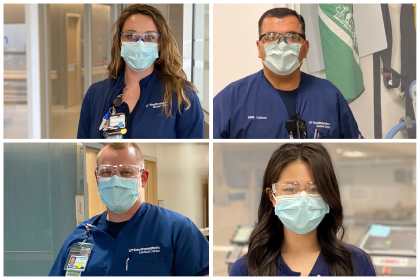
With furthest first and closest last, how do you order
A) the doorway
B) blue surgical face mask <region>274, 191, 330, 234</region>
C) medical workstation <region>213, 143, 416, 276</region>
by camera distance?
the doorway < medical workstation <region>213, 143, 416, 276</region> < blue surgical face mask <region>274, 191, 330, 234</region>

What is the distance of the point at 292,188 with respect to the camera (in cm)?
119

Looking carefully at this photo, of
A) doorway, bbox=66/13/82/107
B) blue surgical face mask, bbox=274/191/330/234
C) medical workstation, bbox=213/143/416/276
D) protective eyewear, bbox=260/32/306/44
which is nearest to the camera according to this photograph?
blue surgical face mask, bbox=274/191/330/234

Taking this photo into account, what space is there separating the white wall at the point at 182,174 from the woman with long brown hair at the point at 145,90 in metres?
0.07

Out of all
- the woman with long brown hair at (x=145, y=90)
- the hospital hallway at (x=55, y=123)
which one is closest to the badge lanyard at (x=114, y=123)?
the woman with long brown hair at (x=145, y=90)

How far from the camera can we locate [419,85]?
4.48ft

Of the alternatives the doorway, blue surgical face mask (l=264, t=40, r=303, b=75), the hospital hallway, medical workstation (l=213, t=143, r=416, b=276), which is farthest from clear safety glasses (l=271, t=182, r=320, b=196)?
the doorway

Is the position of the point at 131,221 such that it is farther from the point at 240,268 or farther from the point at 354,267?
the point at 354,267

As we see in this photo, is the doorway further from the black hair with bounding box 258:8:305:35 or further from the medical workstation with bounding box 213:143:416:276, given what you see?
the black hair with bounding box 258:8:305:35

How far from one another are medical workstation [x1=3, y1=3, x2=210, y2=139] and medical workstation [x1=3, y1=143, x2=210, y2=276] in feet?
0.68

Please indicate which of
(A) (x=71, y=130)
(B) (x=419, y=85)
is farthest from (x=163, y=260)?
(A) (x=71, y=130)

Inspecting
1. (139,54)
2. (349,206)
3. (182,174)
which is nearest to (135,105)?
(139,54)

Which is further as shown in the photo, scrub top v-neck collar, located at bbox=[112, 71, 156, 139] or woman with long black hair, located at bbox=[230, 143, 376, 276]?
scrub top v-neck collar, located at bbox=[112, 71, 156, 139]

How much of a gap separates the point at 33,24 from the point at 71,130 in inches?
54.6

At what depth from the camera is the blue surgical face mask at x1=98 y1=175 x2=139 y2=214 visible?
48.5 inches
